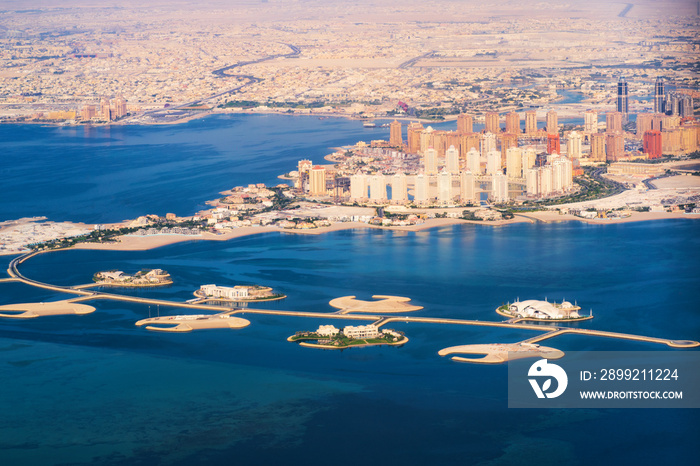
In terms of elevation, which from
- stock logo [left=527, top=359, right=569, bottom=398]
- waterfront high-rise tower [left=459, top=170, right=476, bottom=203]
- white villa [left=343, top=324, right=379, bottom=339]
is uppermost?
waterfront high-rise tower [left=459, top=170, right=476, bottom=203]

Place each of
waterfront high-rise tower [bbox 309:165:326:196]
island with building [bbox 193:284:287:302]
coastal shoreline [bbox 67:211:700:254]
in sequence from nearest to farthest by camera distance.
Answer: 1. island with building [bbox 193:284:287:302]
2. coastal shoreline [bbox 67:211:700:254]
3. waterfront high-rise tower [bbox 309:165:326:196]

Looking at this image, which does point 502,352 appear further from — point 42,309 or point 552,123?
point 552,123

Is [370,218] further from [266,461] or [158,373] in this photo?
[266,461]

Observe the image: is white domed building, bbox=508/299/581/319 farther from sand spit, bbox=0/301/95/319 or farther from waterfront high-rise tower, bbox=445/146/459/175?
waterfront high-rise tower, bbox=445/146/459/175

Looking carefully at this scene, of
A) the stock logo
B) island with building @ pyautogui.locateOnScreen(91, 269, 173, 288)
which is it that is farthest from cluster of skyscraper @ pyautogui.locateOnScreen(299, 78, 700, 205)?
the stock logo

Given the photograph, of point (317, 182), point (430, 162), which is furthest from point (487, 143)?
point (317, 182)

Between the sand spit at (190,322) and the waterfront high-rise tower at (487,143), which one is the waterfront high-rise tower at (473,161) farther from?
the sand spit at (190,322)

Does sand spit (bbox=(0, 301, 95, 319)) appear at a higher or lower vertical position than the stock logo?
higher

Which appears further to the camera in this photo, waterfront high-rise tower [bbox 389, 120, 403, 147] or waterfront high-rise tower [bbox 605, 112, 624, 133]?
waterfront high-rise tower [bbox 389, 120, 403, 147]

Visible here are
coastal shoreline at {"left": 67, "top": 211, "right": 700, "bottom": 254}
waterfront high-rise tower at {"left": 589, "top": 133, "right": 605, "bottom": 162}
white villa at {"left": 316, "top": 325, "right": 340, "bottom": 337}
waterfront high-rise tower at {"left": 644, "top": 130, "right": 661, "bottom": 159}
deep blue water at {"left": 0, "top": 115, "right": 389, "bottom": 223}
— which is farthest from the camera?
waterfront high-rise tower at {"left": 589, "top": 133, "right": 605, "bottom": 162}
